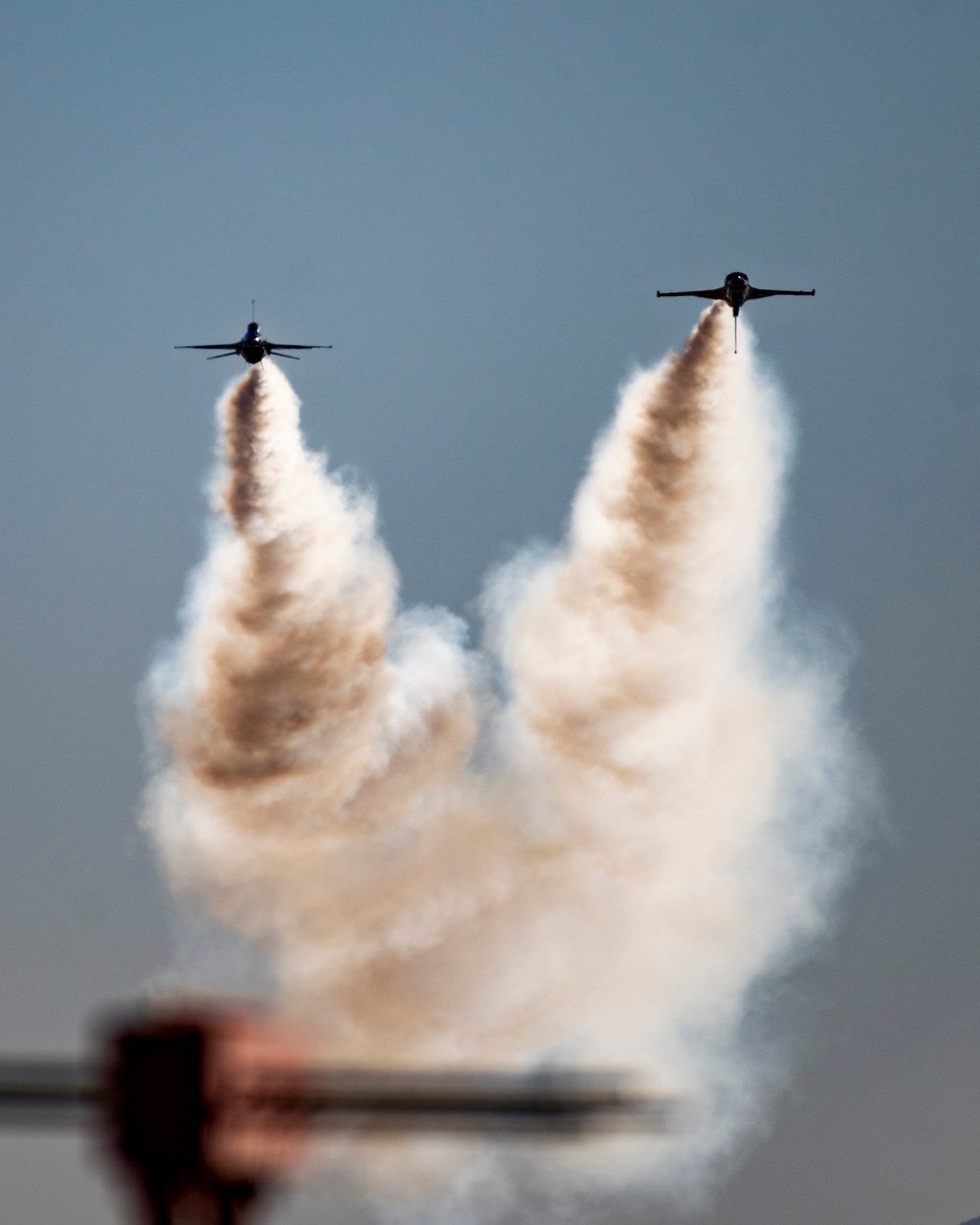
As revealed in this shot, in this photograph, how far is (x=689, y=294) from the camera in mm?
112562

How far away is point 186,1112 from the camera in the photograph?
37.8 meters

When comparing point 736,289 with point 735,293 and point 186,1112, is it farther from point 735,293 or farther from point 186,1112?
point 186,1112

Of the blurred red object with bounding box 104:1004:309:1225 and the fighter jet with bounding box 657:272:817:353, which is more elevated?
the fighter jet with bounding box 657:272:817:353

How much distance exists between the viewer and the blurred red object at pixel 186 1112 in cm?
3775

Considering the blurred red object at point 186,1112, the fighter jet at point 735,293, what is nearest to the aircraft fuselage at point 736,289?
the fighter jet at point 735,293

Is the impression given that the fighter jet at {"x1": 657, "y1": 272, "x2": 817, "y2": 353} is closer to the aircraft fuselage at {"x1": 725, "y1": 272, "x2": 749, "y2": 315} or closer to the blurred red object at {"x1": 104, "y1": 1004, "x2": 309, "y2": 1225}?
the aircraft fuselage at {"x1": 725, "y1": 272, "x2": 749, "y2": 315}

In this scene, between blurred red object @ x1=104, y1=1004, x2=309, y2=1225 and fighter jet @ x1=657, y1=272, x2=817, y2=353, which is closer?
blurred red object @ x1=104, y1=1004, x2=309, y2=1225

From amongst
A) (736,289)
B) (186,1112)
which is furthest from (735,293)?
(186,1112)

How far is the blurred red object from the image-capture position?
124ft

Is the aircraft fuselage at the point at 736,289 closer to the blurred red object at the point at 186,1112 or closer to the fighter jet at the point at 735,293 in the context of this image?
the fighter jet at the point at 735,293

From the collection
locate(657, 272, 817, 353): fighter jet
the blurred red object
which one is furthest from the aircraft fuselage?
the blurred red object

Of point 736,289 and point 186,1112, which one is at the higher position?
point 736,289

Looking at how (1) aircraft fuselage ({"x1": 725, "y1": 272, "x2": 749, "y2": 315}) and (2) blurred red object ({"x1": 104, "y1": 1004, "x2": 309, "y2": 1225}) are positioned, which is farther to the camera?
(1) aircraft fuselage ({"x1": 725, "y1": 272, "x2": 749, "y2": 315})

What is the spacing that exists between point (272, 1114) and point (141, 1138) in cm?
227
